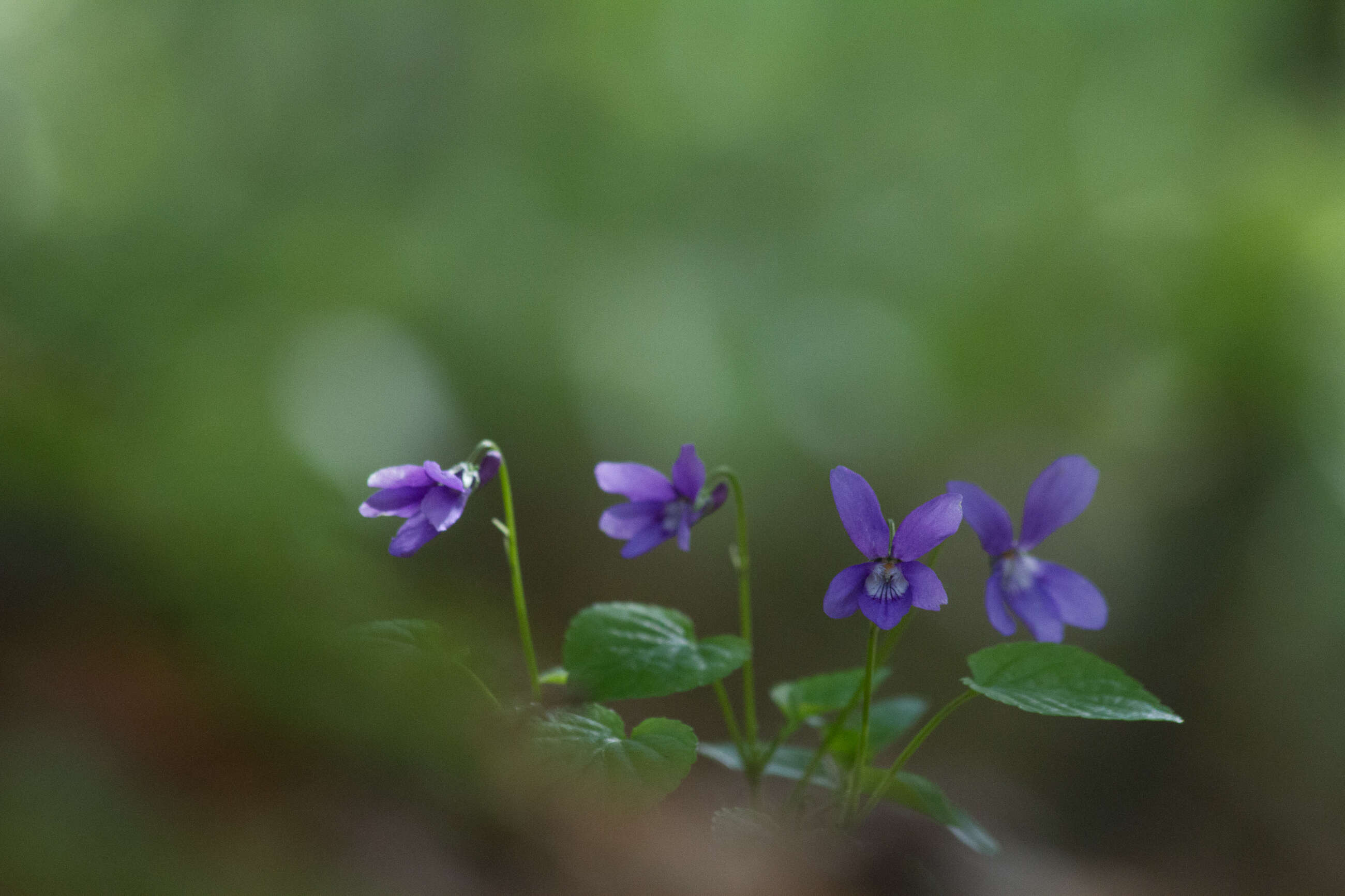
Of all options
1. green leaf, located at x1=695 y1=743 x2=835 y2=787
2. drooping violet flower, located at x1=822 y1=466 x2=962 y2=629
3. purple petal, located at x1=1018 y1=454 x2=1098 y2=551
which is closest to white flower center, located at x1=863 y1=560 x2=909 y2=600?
drooping violet flower, located at x1=822 y1=466 x2=962 y2=629

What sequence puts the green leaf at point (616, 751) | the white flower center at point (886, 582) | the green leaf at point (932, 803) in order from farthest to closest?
the green leaf at point (932, 803)
the white flower center at point (886, 582)
the green leaf at point (616, 751)

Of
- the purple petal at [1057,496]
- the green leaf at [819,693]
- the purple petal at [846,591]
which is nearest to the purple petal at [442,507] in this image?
the purple petal at [846,591]

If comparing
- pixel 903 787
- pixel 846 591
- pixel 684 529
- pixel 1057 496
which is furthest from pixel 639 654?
pixel 1057 496

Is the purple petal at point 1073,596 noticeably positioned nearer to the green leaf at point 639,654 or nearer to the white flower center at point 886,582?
the white flower center at point 886,582

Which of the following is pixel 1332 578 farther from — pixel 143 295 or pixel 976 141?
pixel 143 295

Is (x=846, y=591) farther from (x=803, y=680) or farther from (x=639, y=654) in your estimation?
(x=803, y=680)

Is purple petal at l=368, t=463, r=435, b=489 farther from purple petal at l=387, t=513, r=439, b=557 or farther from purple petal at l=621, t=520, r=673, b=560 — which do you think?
purple petal at l=621, t=520, r=673, b=560
